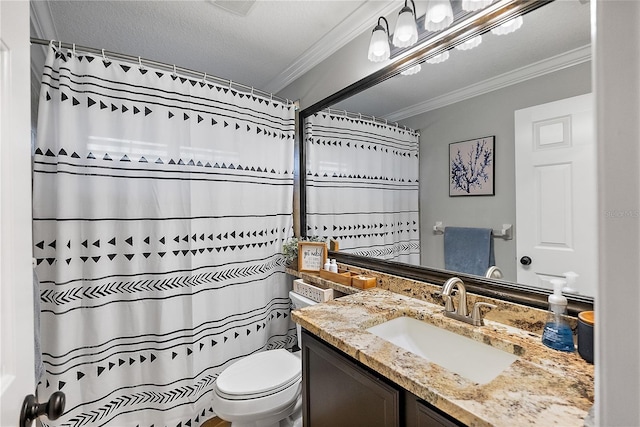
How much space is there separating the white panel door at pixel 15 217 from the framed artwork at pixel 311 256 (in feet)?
4.76

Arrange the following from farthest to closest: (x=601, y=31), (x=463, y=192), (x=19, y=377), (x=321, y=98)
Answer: (x=321, y=98) → (x=463, y=192) → (x=19, y=377) → (x=601, y=31)

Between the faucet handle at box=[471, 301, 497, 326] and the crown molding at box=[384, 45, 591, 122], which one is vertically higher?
the crown molding at box=[384, 45, 591, 122]

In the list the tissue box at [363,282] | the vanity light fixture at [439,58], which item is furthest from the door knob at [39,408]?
the vanity light fixture at [439,58]

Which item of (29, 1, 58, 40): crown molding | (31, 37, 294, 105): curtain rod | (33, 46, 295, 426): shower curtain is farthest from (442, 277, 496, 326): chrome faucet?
(29, 1, 58, 40): crown molding

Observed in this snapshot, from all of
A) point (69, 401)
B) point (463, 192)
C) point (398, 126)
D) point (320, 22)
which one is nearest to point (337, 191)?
point (398, 126)

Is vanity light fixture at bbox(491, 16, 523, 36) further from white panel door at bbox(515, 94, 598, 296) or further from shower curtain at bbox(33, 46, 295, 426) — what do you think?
shower curtain at bbox(33, 46, 295, 426)

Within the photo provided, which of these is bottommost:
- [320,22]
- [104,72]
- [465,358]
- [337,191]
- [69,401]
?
[69,401]

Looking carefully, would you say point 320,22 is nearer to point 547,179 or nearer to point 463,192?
point 463,192

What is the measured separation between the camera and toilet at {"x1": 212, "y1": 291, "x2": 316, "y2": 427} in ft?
4.36

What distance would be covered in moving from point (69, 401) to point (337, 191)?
1.85 m

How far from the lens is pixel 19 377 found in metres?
0.54

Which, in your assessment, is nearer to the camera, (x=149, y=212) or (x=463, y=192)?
(x=463, y=192)

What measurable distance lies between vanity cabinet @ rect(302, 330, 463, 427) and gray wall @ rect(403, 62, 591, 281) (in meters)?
0.66

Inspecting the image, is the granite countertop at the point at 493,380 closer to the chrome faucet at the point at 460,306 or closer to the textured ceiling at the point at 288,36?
the chrome faucet at the point at 460,306
